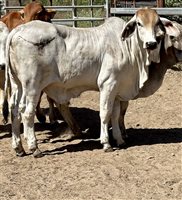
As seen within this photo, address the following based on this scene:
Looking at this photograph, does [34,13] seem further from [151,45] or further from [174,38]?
[151,45]

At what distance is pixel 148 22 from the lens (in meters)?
6.33

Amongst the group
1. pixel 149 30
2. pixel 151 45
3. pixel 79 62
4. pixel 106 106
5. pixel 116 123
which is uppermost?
pixel 149 30

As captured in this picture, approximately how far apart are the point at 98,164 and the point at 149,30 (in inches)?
62.4

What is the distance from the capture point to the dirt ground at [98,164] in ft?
17.4

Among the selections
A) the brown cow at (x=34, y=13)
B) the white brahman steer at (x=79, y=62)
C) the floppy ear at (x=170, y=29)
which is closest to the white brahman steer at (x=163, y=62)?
the floppy ear at (x=170, y=29)

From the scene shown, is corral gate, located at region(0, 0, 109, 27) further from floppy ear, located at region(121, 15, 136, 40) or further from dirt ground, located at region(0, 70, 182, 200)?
floppy ear, located at region(121, 15, 136, 40)

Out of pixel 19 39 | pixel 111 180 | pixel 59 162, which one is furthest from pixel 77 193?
pixel 19 39

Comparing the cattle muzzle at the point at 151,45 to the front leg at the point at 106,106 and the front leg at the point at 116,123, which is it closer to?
the front leg at the point at 106,106

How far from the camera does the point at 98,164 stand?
6.13 metres

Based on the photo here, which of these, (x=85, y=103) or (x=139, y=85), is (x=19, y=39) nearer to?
(x=139, y=85)

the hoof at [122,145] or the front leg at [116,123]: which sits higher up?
the front leg at [116,123]

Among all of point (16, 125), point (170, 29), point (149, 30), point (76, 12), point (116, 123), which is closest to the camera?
point (149, 30)

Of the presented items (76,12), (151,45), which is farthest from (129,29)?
(76,12)

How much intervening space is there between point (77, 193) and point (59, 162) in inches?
40.1
